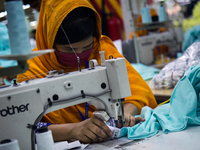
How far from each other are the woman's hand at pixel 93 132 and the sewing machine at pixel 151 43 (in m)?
2.67

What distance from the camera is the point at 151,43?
3701 mm

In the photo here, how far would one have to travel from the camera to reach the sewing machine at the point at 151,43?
12.1 feet

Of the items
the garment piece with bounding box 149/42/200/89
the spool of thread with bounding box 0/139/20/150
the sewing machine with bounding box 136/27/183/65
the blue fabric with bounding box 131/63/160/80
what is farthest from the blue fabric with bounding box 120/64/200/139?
the sewing machine with bounding box 136/27/183/65

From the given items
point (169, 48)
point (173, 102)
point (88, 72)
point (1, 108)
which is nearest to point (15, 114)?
point (1, 108)

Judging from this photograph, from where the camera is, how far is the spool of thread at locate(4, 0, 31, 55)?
0.79 meters

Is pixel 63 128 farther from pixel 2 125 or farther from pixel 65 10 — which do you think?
pixel 65 10

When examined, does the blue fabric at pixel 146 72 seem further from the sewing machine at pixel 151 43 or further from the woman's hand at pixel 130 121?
the woman's hand at pixel 130 121

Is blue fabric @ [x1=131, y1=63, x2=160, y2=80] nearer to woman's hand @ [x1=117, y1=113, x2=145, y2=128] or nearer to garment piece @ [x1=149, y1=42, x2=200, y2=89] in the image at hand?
garment piece @ [x1=149, y1=42, x2=200, y2=89]

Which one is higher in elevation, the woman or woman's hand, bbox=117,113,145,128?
the woman

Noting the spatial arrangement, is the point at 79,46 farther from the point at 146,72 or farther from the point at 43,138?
the point at 146,72

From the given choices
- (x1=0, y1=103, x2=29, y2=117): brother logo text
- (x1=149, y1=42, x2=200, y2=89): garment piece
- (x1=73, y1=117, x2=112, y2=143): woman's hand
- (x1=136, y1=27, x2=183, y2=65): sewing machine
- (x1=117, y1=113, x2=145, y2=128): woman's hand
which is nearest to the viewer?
(x1=0, y1=103, x2=29, y2=117): brother logo text

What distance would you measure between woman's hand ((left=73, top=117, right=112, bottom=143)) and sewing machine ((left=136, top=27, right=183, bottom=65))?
105 inches

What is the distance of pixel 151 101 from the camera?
1.61m

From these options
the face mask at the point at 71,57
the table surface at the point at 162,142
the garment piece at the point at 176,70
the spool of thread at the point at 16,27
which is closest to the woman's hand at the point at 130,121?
the table surface at the point at 162,142
